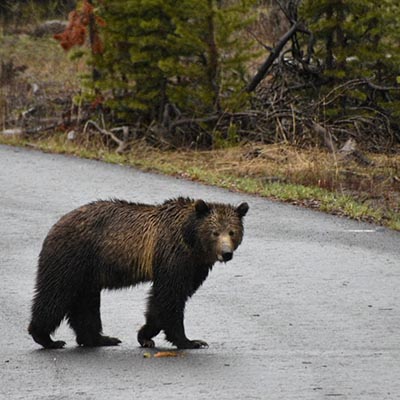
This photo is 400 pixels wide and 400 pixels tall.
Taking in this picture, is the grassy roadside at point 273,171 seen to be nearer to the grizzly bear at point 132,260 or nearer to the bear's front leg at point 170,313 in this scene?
the grizzly bear at point 132,260

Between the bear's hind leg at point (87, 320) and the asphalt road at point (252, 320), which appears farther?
the bear's hind leg at point (87, 320)

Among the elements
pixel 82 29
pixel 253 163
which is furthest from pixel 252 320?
pixel 82 29

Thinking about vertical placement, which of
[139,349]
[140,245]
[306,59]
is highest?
[306,59]

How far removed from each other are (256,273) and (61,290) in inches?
136

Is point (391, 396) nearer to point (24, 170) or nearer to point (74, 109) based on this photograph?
point (24, 170)

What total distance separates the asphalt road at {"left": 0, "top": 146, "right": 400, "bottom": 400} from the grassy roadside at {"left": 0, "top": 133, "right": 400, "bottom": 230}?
43cm

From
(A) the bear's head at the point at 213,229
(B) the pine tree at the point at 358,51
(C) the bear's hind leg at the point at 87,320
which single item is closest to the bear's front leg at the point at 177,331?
(A) the bear's head at the point at 213,229

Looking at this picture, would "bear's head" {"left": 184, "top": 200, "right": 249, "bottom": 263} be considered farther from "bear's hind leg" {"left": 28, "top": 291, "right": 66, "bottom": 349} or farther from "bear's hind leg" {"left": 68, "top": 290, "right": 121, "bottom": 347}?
"bear's hind leg" {"left": 28, "top": 291, "right": 66, "bottom": 349}

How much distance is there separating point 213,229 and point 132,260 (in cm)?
62

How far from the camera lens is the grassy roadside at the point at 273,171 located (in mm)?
15219

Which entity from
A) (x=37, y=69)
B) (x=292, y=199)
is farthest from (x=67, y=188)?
(x=37, y=69)

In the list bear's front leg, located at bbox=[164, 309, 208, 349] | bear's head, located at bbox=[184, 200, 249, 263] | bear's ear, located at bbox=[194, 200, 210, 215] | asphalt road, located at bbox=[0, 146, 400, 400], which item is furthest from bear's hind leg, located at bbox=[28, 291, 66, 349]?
bear's ear, located at bbox=[194, 200, 210, 215]

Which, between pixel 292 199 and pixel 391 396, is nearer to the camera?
pixel 391 396

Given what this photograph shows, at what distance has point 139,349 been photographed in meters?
8.78
